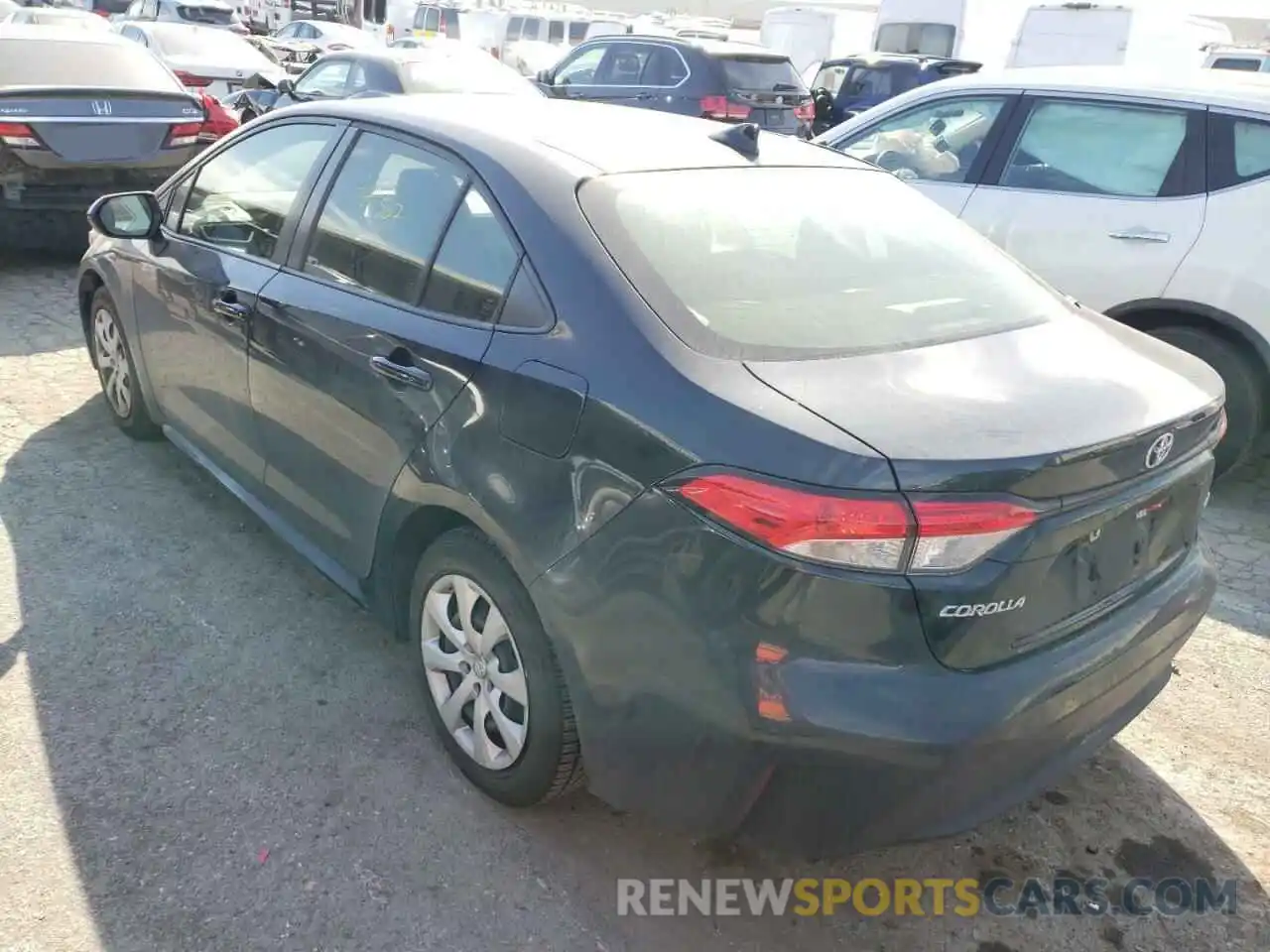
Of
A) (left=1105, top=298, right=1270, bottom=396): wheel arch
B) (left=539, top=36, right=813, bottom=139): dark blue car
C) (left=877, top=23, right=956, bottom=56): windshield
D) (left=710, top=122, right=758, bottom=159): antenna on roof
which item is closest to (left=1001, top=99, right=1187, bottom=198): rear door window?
(left=1105, top=298, right=1270, bottom=396): wheel arch

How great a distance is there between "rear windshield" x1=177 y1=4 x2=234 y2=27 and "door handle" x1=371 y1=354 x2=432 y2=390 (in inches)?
880

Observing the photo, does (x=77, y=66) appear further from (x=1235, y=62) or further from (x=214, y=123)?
(x=1235, y=62)

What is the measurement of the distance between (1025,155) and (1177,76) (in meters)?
0.76

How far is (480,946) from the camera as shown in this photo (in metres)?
2.26

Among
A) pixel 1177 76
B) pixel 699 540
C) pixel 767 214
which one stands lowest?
pixel 699 540

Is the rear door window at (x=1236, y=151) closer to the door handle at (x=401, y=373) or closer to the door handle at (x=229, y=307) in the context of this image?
the door handle at (x=401, y=373)

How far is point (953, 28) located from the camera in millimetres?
18703

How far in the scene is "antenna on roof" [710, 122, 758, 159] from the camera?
2.90 meters

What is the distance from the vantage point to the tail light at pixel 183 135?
7062mm

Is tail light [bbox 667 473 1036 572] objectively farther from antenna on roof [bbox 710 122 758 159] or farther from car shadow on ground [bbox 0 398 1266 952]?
antenna on roof [bbox 710 122 758 159]

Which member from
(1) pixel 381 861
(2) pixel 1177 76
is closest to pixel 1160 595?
(1) pixel 381 861

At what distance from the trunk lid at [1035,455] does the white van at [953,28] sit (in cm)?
1826

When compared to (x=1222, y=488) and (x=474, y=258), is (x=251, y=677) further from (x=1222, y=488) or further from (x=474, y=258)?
(x=1222, y=488)

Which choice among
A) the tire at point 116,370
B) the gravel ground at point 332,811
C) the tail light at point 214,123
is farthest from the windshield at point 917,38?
the tire at point 116,370
